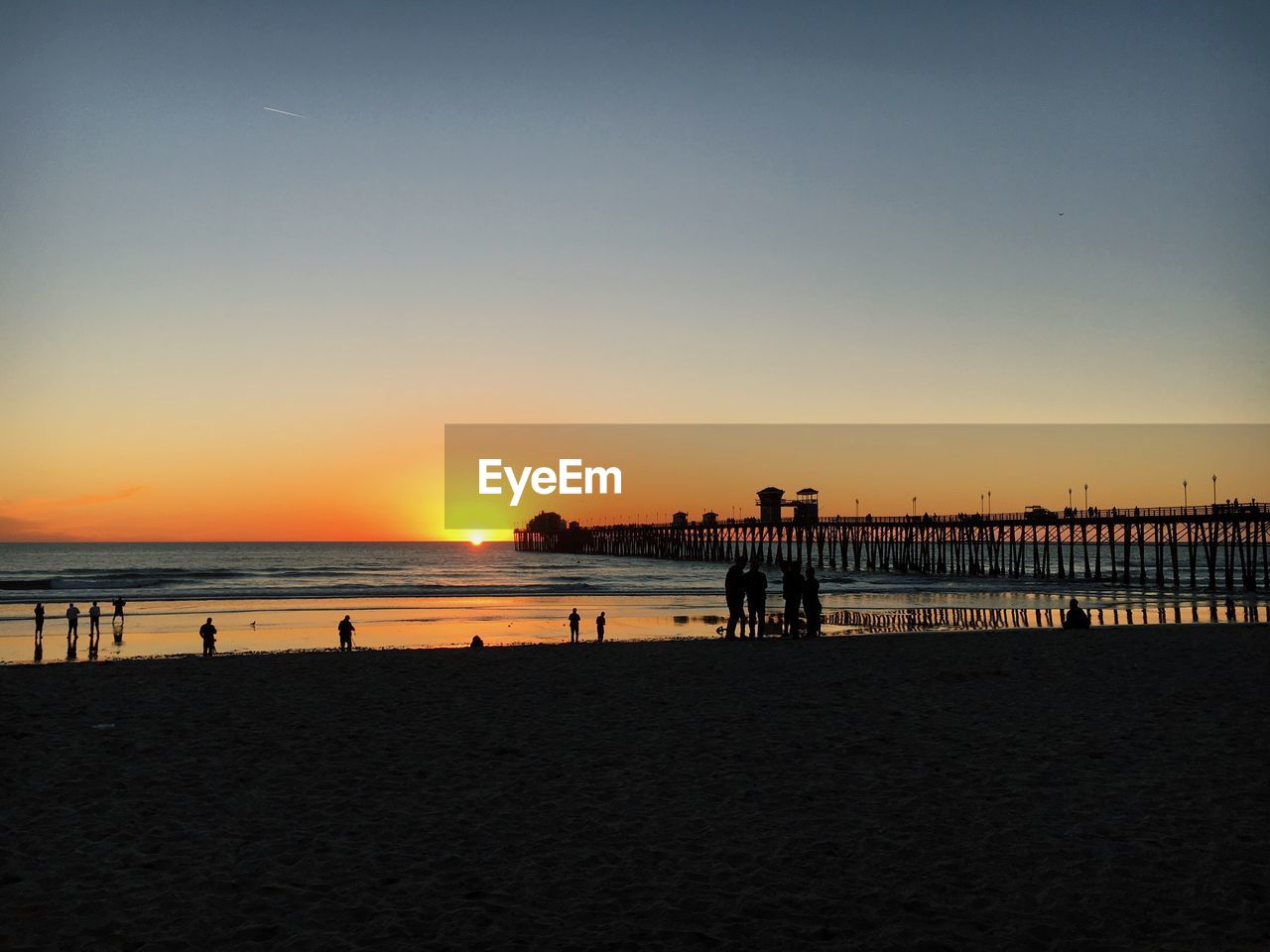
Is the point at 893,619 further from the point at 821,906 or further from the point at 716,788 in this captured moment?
the point at 821,906

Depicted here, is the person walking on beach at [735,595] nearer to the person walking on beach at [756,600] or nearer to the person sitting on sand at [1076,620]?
the person walking on beach at [756,600]

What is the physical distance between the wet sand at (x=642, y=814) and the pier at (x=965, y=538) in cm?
1613

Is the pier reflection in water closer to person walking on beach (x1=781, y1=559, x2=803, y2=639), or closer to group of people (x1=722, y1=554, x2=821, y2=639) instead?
group of people (x1=722, y1=554, x2=821, y2=639)

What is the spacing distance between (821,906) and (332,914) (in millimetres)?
2428

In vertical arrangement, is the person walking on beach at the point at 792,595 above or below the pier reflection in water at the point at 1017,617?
above

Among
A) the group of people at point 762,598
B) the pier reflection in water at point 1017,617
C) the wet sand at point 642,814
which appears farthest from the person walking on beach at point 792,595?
the pier reflection in water at point 1017,617

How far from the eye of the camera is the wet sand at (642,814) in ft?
14.8

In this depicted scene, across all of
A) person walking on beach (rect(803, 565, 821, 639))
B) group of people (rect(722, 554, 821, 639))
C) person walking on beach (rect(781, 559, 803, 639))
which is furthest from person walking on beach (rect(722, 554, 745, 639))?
person walking on beach (rect(803, 565, 821, 639))

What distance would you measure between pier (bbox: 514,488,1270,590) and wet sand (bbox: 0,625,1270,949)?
16.1 metres

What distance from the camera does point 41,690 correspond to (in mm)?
11453

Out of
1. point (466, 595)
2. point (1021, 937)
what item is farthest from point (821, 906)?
point (466, 595)

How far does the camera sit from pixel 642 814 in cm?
629

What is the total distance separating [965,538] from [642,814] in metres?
71.2

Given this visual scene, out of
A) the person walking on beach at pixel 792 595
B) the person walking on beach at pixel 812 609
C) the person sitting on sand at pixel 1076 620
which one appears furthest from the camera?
the person sitting on sand at pixel 1076 620
